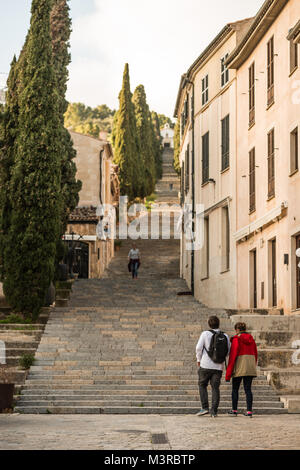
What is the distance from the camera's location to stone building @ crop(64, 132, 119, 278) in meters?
41.2

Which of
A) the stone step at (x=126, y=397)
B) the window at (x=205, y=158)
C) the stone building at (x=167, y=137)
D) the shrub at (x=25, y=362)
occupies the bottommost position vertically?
the stone step at (x=126, y=397)

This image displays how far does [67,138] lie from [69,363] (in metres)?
12.7

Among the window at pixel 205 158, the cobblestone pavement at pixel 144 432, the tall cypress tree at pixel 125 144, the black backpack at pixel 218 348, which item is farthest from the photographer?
the tall cypress tree at pixel 125 144

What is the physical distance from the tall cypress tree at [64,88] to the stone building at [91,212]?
329 inches

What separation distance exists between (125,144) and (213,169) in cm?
3045

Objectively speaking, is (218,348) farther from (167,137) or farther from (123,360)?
(167,137)

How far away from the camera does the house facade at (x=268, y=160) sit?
22562mm

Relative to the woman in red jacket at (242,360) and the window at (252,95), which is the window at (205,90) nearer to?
the window at (252,95)

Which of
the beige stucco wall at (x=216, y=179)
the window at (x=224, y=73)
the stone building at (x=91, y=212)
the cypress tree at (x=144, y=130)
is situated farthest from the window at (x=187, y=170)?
the cypress tree at (x=144, y=130)

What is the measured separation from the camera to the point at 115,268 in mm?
42938

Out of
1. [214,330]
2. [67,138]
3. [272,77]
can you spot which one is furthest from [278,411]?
[67,138]

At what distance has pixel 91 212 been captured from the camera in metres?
41.9

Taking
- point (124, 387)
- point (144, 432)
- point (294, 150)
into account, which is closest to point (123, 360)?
point (124, 387)

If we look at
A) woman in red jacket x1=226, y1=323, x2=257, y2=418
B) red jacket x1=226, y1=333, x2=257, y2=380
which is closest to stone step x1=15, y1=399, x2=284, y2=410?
woman in red jacket x1=226, y1=323, x2=257, y2=418
